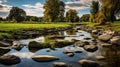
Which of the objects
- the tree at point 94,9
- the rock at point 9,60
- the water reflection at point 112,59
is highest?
the tree at point 94,9

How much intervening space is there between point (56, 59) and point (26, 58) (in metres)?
2.86

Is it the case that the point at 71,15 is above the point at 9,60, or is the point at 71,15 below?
above

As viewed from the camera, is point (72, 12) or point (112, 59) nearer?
point (112, 59)

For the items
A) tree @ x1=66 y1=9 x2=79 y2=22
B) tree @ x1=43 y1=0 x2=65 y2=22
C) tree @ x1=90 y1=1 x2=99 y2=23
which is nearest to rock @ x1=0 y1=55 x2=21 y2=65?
tree @ x1=43 y1=0 x2=65 y2=22

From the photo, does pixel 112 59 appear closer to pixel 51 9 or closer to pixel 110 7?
pixel 110 7

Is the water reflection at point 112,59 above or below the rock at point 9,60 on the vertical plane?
below

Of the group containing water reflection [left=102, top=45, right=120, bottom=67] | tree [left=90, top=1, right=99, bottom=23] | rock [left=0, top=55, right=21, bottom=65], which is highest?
tree [left=90, top=1, right=99, bottom=23]

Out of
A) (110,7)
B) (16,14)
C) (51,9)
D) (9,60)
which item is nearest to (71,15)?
(16,14)

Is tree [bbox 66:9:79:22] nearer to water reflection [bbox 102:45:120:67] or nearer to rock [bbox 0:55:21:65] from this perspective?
water reflection [bbox 102:45:120:67]

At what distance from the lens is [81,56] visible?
2194 cm

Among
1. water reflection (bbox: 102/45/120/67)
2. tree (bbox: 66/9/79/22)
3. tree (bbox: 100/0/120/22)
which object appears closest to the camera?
water reflection (bbox: 102/45/120/67)

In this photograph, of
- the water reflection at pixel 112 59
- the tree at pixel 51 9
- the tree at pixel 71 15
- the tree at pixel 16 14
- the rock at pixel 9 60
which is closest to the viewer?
the water reflection at pixel 112 59

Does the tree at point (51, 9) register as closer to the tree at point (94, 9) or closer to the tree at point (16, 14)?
the tree at point (94, 9)

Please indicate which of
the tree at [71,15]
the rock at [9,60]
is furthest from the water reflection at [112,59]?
the tree at [71,15]
